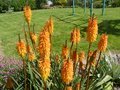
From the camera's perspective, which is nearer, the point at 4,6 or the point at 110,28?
the point at 110,28

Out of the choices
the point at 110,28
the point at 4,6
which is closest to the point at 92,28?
the point at 110,28

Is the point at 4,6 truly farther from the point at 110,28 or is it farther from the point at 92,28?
the point at 92,28

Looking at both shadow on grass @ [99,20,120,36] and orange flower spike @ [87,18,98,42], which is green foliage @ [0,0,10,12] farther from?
orange flower spike @ [87,18,98,42]

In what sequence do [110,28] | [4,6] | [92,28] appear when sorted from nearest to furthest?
[92,28], [110,28], [4,6]

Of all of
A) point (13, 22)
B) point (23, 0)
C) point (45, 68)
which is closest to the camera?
point (45, 68)

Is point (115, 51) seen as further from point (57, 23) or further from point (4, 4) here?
point (4, 4)

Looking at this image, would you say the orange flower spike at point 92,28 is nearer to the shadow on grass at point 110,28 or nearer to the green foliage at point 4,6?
the shadow on grass at point 110,28

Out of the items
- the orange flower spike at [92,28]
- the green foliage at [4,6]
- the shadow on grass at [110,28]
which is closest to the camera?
the orange flower spike at [92,28]

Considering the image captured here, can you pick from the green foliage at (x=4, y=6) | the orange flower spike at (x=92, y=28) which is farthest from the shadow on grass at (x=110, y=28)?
the green foliage at (x=4, y=6)

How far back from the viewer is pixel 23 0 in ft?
85.0

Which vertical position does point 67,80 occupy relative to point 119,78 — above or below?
above

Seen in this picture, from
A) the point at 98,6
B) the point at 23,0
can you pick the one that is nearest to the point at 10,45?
the point at 23,0

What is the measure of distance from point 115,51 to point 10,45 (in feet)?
16.6

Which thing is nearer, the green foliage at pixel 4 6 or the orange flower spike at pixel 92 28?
Answer: the orange flower spike at pixel 92 28
